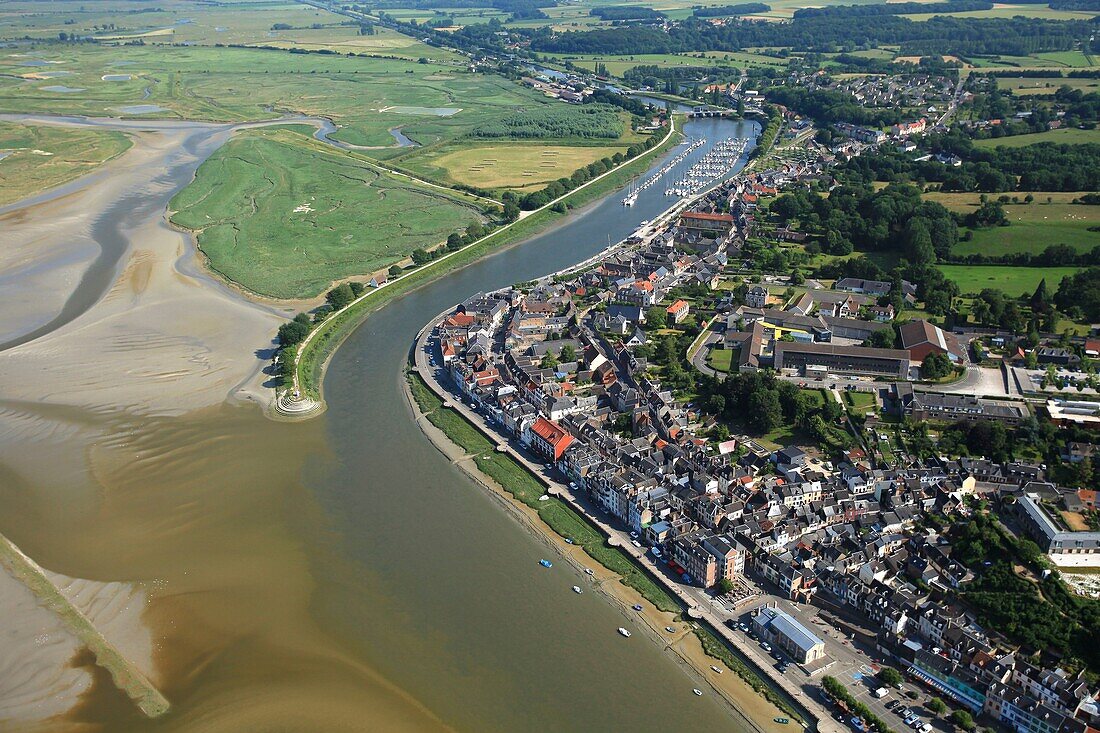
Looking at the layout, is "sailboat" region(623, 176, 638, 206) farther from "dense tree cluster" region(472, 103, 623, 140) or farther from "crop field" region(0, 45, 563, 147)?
"crop field" region(0, 45, 563, 147)

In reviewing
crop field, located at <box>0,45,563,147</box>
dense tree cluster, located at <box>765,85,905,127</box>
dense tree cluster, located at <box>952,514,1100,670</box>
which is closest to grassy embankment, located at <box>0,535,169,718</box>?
dense tree cluster, located at <box>952,514,1100,670</box>

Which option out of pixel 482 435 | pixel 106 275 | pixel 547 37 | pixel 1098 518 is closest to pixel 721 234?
pixel 482 435

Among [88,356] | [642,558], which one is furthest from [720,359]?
[88,356]

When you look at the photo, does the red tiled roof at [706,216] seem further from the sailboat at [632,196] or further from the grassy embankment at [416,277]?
the grassy embankment at [416,277]

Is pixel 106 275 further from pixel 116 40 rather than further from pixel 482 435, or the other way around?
pixel 116 40

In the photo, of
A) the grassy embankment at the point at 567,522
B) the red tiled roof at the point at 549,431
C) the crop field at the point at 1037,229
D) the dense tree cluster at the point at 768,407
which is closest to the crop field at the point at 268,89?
the crop field at the point at 1037,229

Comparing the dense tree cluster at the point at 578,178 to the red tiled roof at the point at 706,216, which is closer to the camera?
the red tiled roof at the point at 706,216

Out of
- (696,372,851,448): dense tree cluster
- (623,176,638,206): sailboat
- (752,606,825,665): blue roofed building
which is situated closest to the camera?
(752,606,825,665): blue roofed building
